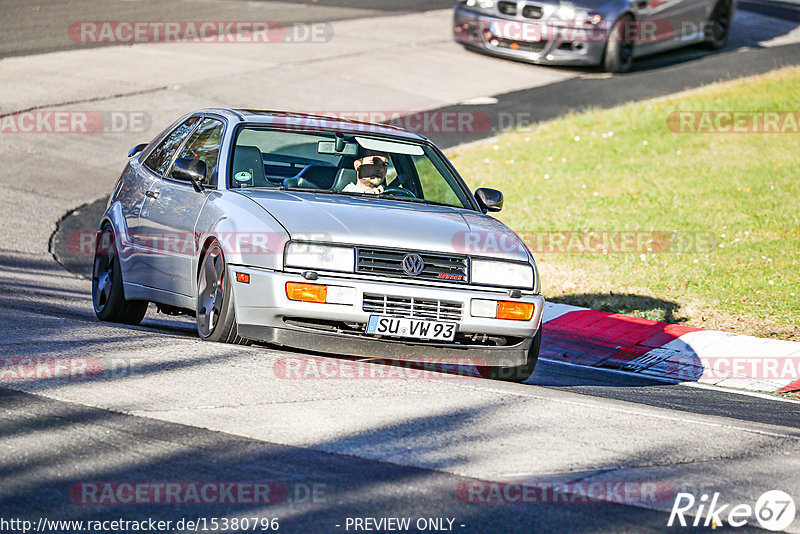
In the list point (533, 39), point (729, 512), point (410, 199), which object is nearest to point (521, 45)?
point (533, 39)

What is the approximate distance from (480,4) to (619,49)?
8.69 ft

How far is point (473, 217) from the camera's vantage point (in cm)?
773

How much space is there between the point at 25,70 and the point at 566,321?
1189cm

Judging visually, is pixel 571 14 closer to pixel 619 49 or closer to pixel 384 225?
pixel 619 49

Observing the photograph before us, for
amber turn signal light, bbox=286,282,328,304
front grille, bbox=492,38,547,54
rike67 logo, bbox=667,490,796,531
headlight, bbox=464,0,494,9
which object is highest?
amber turn signal light, bbox=286,282,328,304

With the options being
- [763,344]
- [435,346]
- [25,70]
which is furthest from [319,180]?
[25,70]

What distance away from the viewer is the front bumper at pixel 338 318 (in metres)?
6.64

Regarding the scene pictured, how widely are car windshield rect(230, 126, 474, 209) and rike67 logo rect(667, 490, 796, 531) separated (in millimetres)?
3409

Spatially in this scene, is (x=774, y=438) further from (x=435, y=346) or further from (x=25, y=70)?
(x=25, y=70)

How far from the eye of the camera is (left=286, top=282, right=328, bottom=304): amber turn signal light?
6.63 metres

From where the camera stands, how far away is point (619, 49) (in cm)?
2094

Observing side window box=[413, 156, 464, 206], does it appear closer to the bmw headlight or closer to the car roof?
the car roof

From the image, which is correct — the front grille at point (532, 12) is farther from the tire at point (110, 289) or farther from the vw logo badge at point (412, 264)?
the vw logo badge at point (412, 264)

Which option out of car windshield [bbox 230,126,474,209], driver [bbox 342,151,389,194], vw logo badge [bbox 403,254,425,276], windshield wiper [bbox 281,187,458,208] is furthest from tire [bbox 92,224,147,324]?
vw logo badge [bbox 403,254,425,276]
